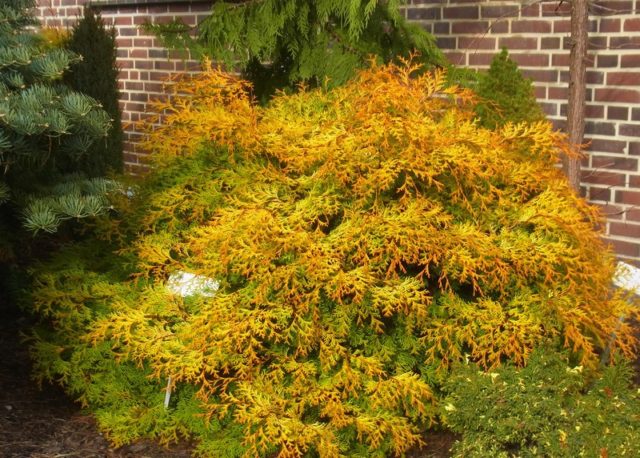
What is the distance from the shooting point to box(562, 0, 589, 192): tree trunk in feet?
16.4

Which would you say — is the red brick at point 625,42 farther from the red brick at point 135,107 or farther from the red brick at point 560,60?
the red brick at point 135,107

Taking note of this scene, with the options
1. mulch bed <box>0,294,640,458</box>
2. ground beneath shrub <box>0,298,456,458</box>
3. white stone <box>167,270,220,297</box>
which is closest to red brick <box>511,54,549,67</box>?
mulch bed <box>0,294,640,458</box>

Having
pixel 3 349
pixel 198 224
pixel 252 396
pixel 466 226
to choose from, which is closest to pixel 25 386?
pixel 3 349

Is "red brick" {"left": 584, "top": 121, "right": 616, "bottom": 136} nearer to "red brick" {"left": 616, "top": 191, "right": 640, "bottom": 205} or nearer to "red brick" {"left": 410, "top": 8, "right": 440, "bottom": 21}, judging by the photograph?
"red brick" {"left": 616, "top": 191, "right": 640, "bottom": 205}

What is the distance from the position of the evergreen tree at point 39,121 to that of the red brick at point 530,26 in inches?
119

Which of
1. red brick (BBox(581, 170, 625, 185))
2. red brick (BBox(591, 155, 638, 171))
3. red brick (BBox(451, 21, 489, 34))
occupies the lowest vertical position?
red brick (BBox(581, 170, 625, 185))

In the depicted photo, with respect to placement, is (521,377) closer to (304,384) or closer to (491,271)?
(491,271)

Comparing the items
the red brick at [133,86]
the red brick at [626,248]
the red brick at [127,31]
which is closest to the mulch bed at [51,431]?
the red brick at [626,248]

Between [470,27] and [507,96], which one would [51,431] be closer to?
[507,96]

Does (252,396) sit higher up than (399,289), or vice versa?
(399,289)

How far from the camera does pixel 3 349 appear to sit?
4957 millimetres

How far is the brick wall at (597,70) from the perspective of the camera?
5.36 meters

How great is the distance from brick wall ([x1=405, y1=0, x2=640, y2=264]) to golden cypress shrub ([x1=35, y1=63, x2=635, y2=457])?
60.1 inches

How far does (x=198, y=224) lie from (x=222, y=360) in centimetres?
88
